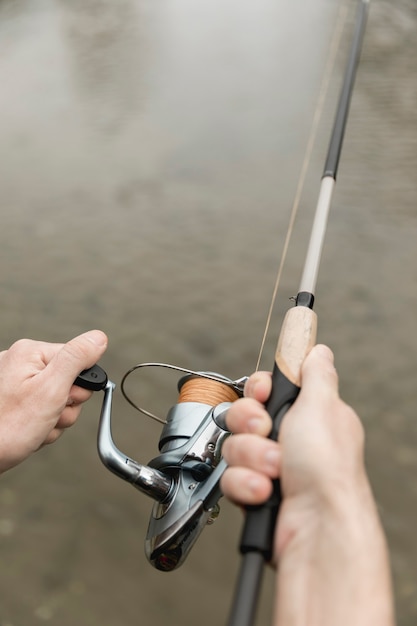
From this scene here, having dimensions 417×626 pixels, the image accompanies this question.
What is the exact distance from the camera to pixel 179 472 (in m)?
0.99

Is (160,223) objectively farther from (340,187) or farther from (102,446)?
(102,446)

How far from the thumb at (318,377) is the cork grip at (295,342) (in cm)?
1

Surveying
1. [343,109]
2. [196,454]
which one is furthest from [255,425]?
[343,109]

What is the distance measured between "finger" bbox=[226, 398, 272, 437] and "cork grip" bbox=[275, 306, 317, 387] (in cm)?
8

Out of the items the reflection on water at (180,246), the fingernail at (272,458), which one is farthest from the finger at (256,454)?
the reflection on water at (180,246)

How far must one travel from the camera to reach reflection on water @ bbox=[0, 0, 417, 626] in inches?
66.1

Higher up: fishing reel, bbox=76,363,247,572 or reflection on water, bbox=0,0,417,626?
reflection on water, bbox=0,0,417,626

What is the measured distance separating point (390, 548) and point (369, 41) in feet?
12.7

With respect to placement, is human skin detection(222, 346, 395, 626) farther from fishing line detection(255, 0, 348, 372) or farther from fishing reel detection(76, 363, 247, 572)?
fishing line detection(255, 0, 348, 372)

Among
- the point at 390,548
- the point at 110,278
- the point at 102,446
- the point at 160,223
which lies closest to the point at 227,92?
the point at 160,223

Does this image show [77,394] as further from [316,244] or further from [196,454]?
[316,244]

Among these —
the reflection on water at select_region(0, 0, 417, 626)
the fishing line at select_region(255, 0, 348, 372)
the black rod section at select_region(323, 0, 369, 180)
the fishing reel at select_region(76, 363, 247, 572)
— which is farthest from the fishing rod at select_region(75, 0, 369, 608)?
the fishing line at select_region(255, 0, 348, 372)

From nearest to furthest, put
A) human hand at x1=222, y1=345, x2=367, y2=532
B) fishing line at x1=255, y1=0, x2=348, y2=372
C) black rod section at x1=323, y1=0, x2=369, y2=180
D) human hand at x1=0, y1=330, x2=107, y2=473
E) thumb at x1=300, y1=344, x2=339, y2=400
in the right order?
human hand at x1=222, y1=345, x2=367, y2=532 < thumb at x1=300, y1=344, x2=339, y2=400 < human hand at x1=0, y1=330, x2=107, y2=473 < black rod section at x1=323, y1=0, x2=369, y2=180 < fishing line at x1=255, y1=0, x2=348, y2=372

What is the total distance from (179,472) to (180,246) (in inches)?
73.0
